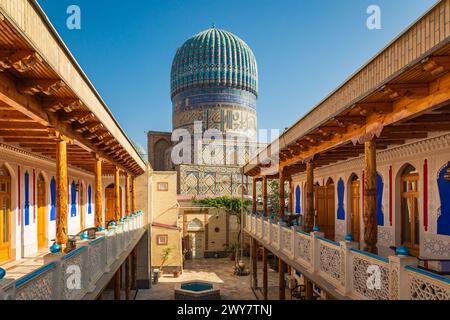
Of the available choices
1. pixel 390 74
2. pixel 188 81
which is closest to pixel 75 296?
pixel 390 74

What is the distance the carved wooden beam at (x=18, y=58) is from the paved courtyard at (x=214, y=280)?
16596 mm

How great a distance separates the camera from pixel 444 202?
816cm

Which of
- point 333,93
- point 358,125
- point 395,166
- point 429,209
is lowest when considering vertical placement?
point 429,209

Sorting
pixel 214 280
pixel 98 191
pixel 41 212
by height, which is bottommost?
pixel 214 280

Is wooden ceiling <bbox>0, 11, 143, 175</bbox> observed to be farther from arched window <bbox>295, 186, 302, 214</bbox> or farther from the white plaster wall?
arched window <bbox>295, 186, 302, 214</bbox>

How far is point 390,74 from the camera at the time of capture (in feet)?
16.1

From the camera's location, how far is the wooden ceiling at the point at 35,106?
4074mm

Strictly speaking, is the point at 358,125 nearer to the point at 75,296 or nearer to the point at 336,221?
the point at 75,296

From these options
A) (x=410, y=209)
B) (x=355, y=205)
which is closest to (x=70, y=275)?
(x=410, y=209)

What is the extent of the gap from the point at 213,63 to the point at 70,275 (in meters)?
35.4

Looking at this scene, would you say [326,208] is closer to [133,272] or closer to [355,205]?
[355,205]

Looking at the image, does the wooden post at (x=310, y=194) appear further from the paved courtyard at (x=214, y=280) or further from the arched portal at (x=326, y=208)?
the paved courtyard at (x=214, y=280)
